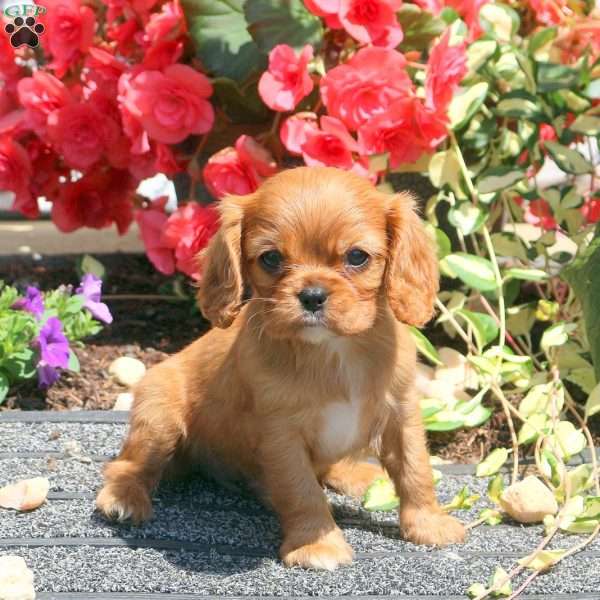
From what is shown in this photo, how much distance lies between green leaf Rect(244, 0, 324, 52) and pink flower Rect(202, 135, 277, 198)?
1.35 ft

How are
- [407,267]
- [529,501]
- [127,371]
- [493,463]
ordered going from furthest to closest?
[127,371]
[493,463]
[529,501]
[407,267]

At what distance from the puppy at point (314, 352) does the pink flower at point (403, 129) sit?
3.14 feet

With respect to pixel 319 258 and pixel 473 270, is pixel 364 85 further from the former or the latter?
pixel 319 258

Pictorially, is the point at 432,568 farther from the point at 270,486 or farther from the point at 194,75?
the point at 194,75

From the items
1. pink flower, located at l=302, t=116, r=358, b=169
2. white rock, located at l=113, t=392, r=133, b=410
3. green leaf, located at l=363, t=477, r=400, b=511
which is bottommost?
white rock, located at l=113, t=392, r=133, b=410

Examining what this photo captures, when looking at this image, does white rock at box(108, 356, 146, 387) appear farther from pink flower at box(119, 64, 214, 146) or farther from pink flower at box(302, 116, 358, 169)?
pink flower at box(302, 116, 358, 169)

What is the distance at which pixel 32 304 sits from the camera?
15.8 ft

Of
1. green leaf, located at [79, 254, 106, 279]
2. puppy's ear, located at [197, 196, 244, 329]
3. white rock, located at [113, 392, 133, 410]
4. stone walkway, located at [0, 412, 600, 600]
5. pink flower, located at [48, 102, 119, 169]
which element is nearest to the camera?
stone walkway, located at [0, 412, 600, 600]

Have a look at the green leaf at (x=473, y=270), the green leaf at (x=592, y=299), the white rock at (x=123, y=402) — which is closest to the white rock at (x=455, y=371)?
the green leaf at (x=473, y=270)

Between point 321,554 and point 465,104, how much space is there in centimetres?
206

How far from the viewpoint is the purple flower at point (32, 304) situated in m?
4.79

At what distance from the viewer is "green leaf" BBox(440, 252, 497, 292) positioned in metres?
4.42

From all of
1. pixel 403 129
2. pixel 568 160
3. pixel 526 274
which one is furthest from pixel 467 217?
pixel 568 160

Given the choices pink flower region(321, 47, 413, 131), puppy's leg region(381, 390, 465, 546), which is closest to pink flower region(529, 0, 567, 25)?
pink flower region(321, 47, 413, 131)
